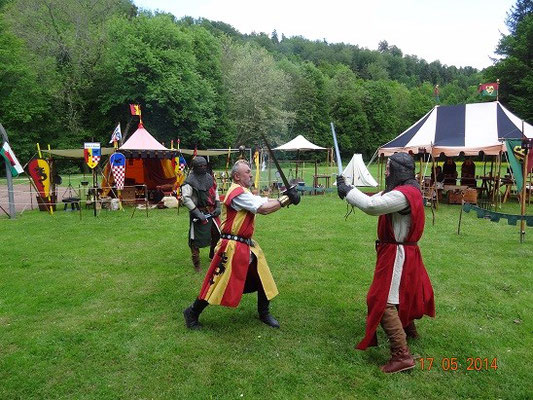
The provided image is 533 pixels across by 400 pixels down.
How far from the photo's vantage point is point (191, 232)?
5.51 m

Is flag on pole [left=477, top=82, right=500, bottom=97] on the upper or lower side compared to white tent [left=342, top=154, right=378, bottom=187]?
upper

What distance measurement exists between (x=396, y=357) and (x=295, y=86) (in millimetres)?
42680

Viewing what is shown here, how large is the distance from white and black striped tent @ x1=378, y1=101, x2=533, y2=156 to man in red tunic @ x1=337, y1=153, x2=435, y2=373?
9112mm

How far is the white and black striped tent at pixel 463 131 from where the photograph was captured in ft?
37.4

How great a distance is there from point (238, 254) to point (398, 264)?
1.34 m

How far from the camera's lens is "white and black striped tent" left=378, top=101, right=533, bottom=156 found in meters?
11.4

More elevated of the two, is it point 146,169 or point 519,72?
point 519,72

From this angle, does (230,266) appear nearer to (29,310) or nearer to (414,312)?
(414,312)

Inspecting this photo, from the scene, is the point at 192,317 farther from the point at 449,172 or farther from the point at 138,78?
the point at 138,78

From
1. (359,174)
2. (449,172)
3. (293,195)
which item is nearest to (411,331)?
(293,195)

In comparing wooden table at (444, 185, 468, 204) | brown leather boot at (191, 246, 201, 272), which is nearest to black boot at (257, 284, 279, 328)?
brown leather boot at (191, 246, 201, 272)
